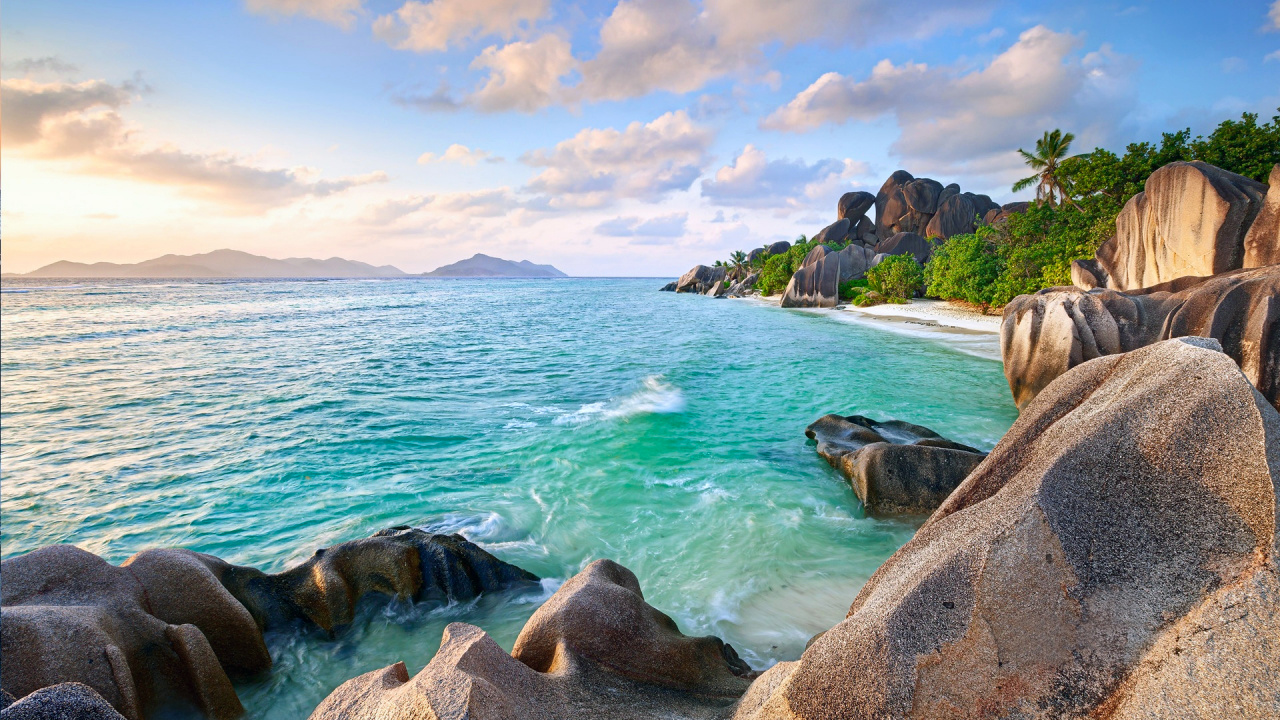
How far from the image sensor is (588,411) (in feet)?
58.4

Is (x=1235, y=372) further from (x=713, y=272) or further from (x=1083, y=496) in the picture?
(x=713, y=272)

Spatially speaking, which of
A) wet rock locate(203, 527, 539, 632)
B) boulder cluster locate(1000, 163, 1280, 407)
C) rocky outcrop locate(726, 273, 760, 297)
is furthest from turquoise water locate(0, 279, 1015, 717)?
rocky outcrop locate(726, 273, 760, 297)

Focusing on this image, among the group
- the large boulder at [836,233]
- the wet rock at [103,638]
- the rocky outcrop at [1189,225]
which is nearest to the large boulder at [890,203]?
the large boulder at [836,233]

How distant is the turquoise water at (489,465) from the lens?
7914 millimetres

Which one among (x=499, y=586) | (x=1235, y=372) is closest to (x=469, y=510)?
(x=499, y=586)

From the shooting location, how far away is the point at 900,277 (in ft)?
155

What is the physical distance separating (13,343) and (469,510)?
40.0 meters

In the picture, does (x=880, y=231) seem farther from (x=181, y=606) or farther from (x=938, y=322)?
(x=181, y=606)

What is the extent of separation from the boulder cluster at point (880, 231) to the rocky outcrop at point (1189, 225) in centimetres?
3458

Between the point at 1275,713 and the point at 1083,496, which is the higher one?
the point at 1083,496

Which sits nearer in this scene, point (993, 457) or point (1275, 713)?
point (1275, 713)

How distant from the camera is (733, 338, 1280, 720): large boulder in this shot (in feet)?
8.48

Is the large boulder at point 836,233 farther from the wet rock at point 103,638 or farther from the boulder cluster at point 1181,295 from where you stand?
the wet rock at point 103,638

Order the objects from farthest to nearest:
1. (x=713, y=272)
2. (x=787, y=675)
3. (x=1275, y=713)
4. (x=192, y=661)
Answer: (x=713, y=272)
(x=192, y=661)
(x=787, y=675)
(x=1275, y=713)
